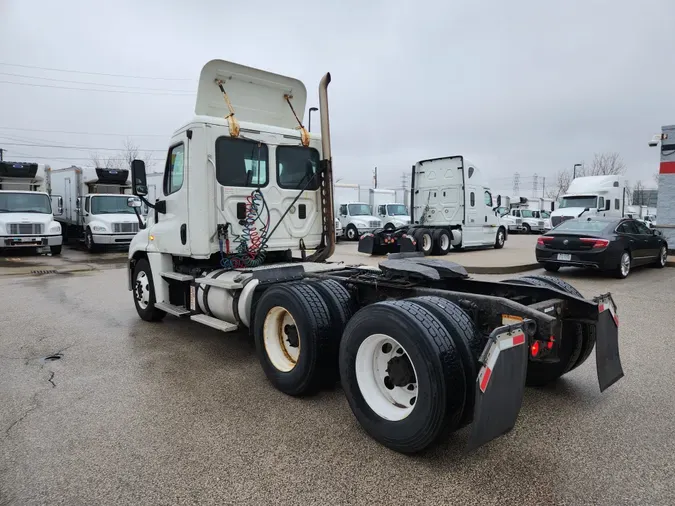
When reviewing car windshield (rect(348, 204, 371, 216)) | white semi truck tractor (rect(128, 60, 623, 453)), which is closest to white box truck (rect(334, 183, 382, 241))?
car windshield (rect(348, 204, 371, 216))

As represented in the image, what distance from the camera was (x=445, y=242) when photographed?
16.9m

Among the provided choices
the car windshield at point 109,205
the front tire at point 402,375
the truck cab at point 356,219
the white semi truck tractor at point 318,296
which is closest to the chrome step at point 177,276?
the white semi truck tractor at point 318,296

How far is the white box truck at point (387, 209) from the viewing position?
26453 mm

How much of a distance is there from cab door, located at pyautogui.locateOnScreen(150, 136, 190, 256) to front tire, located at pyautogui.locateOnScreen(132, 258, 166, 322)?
0.60 m

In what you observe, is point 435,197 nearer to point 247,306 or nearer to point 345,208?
point 345,208

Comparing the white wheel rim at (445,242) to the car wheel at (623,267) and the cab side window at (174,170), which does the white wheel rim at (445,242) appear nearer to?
the car wheel at (623,267)

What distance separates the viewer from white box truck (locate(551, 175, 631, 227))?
22.3 m

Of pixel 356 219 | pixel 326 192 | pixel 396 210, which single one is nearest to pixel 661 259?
pixel 326 192

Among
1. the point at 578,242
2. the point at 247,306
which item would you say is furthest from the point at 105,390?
the point at 578,242

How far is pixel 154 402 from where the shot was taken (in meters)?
3.88

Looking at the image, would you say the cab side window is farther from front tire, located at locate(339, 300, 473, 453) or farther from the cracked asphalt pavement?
front tire, located at locate(339, 300, 473, 453)

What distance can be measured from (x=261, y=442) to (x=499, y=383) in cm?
165

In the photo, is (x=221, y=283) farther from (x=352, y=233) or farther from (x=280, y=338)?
(x=352, y=233)

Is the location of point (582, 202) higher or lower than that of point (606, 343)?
higher
